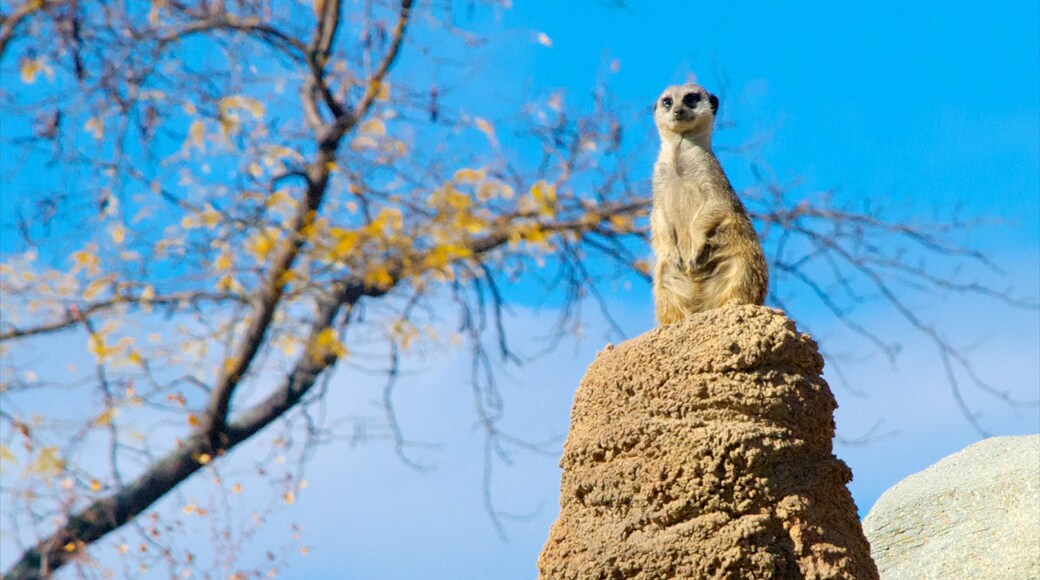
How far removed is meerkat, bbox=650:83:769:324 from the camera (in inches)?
150

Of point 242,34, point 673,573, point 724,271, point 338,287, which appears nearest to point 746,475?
point 673,573

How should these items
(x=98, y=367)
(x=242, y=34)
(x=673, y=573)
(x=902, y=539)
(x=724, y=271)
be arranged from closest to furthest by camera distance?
(x=673, y=573), (x=724, y=271), (x=902, y=539), (x=98, y=367), (x=242, y=34)

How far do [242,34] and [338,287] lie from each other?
1543 millimetres

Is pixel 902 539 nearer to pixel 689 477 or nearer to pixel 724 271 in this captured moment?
pixel 724 271

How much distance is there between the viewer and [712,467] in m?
2.71

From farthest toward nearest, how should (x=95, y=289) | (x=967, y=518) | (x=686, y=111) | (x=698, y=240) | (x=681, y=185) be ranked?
(x=95, y=289)
(x=967, y=518)
(x=686, y=111)
(x=681, y=185)
(x=698, y=240)

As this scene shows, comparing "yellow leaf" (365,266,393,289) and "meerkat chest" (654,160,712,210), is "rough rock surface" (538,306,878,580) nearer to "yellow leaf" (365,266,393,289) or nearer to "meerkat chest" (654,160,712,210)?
"meerkat chest" (654,160,712,210)

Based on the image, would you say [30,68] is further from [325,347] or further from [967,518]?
[967,518]

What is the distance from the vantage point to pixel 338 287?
600cm

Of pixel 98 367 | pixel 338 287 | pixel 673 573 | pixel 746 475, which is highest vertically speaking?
pixel 338 287

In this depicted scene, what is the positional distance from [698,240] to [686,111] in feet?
2.47

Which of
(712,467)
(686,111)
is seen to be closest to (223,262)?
(686,111)

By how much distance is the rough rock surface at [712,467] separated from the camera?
2.69 metres

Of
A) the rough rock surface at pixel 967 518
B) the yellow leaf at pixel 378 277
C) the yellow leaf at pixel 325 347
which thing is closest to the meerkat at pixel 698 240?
the rough rock surface at pixel 967 518
